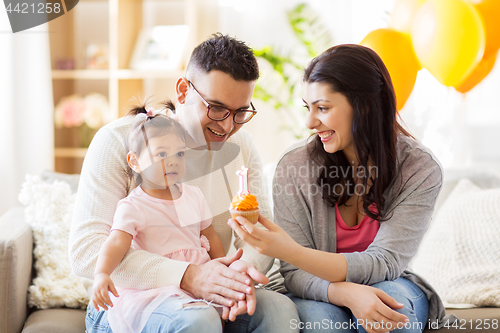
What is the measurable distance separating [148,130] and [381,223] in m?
0.79

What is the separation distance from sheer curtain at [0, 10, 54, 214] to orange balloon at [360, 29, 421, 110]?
214 centimetres

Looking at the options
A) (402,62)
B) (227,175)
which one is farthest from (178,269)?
(402,62)

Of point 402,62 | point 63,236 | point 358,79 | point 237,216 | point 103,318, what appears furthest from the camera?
point 402,62

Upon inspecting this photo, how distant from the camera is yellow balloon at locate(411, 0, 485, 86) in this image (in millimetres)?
2020

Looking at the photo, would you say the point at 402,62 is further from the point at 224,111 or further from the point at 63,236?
the point at 63,236

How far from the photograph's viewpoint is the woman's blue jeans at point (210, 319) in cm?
110

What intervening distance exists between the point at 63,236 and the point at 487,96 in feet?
9.95

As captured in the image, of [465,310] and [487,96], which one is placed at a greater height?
[487,96]

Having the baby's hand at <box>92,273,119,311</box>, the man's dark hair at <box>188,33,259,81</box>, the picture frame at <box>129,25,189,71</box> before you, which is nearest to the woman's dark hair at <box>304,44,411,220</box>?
the man's dark hair at <box>188,33,259,81</box>

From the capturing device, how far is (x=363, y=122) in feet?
4.59

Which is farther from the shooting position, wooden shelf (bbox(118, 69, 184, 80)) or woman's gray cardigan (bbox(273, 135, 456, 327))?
wooden shelf (bbox(118, 69, 184, 80))

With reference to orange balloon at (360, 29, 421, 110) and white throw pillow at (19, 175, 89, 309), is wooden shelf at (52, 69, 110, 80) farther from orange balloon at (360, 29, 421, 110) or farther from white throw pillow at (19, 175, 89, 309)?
orange balloon at (360, 29, 421, 110)

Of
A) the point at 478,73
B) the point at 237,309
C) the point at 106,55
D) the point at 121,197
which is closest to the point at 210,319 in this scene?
the point at 237,309

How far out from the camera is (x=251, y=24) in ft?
11.0
